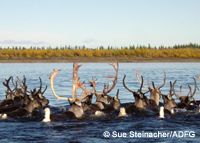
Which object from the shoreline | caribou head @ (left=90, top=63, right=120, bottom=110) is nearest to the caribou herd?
caribou head @ (left=90, top=63, right=120, bottom=110)

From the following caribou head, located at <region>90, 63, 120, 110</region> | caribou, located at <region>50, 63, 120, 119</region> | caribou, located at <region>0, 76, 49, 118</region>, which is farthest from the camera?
caribou head, located at <region>90, 63, 120, 110</region>

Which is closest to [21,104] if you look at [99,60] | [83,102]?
[83,102]

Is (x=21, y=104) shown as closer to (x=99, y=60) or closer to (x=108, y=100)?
(x=108, y=100)

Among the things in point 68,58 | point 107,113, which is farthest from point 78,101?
point 68,58

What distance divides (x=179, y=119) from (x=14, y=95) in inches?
257

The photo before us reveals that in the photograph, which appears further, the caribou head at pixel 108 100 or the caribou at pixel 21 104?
the caribou head at pixel 108 100

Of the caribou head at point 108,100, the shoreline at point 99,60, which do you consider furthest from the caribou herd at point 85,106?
the shoreline at point 99,60

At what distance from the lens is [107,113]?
18766 millimetres

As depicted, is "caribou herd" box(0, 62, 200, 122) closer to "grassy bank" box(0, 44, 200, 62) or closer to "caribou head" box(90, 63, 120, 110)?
"caribou head" box(90, 63, 120, 110)

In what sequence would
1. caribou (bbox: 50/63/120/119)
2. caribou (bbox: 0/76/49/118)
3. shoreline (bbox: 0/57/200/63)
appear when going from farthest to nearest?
shoreline (bbox: 0/57/200/63) → caribou (bbox: 0/76/49/118) → caribou (bbox: 50/63/120/119)

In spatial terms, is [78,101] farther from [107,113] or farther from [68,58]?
[68,58]

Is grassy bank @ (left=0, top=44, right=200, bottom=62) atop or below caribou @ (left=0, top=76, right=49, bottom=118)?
atop

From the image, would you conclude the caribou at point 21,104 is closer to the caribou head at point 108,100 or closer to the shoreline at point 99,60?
the caribou head at point 108,100

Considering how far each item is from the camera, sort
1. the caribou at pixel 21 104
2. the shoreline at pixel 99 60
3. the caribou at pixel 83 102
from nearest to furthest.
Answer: the caribou at pixel 83 102, the caribou at pixel 21 104, the shoreline at pixel 99 60
